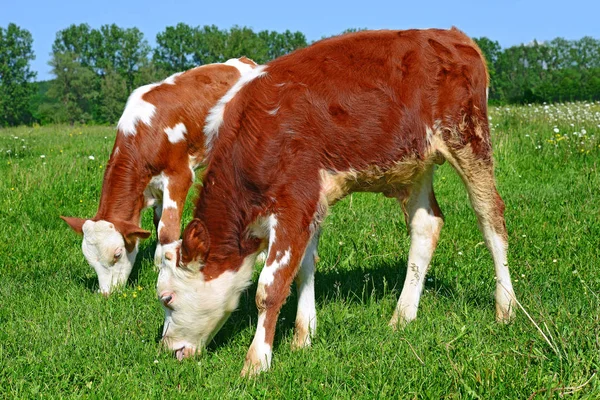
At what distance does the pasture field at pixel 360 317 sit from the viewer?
143 inches

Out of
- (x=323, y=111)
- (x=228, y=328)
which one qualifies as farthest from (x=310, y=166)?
(x=228, y=328)

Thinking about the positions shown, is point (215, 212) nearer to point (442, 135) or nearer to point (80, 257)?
point (442, 135)

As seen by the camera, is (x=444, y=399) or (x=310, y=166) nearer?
(x=444, y=399)

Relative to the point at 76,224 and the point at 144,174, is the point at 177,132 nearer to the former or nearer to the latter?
the point at 144,174

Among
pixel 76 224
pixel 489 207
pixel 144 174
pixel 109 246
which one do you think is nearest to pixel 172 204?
pixel 144 174

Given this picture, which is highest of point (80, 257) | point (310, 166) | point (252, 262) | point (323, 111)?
point (323, 111)

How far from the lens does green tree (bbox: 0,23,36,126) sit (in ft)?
266

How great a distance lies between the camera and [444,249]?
6.51 metres

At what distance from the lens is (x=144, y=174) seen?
722 cm

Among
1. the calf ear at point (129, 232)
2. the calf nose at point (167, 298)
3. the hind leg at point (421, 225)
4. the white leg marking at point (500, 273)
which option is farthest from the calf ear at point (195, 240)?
the calf ear at point (129, 232)

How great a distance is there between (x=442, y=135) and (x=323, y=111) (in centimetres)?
92

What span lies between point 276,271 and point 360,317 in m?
1.01

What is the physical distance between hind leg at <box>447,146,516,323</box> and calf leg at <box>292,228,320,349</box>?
1219 mm

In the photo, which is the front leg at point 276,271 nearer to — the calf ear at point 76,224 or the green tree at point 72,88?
the calf ear at point 76,224
